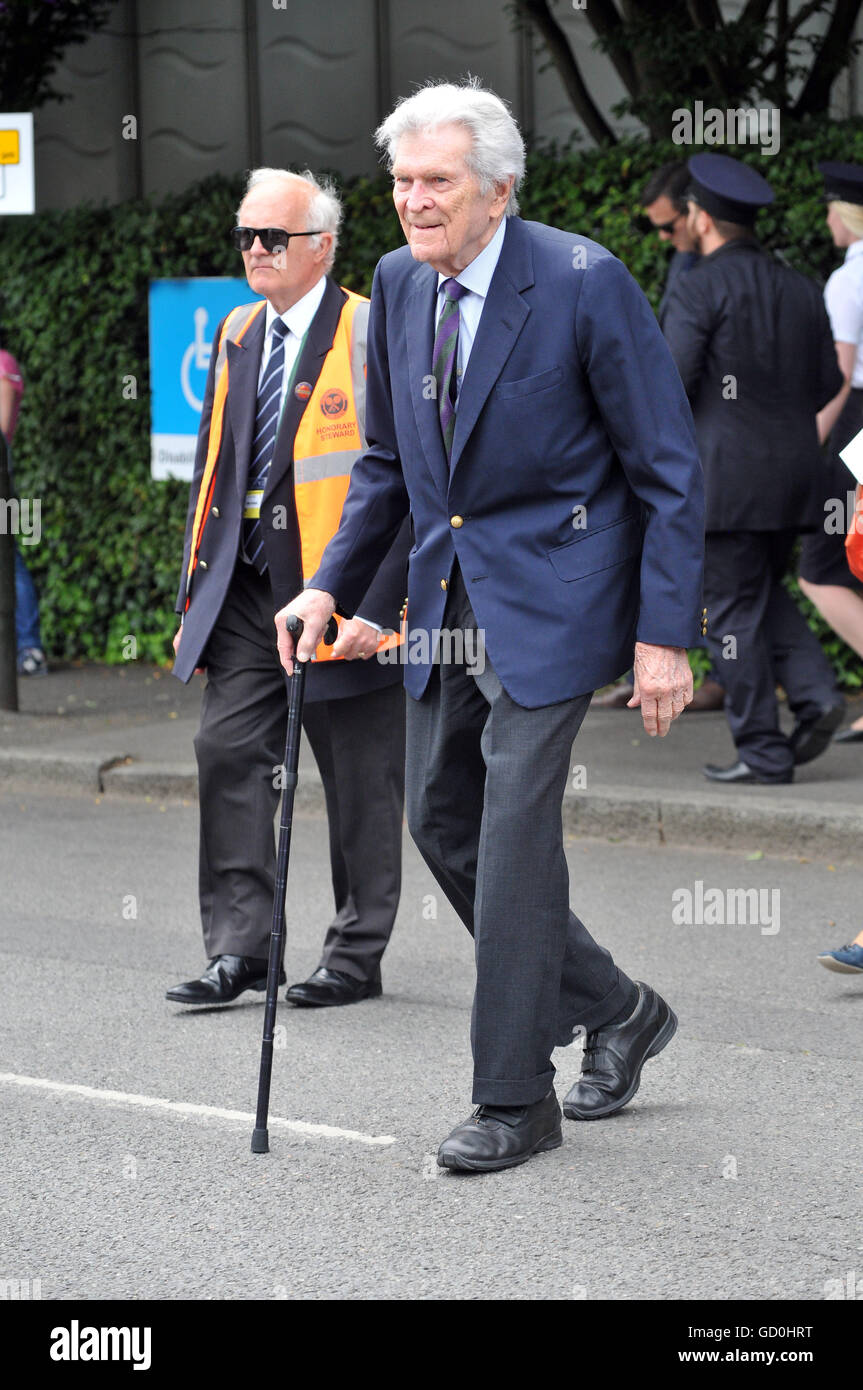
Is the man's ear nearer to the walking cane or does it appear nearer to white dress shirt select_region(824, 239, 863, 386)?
the walking cane

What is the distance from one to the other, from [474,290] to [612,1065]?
1619 millimetres

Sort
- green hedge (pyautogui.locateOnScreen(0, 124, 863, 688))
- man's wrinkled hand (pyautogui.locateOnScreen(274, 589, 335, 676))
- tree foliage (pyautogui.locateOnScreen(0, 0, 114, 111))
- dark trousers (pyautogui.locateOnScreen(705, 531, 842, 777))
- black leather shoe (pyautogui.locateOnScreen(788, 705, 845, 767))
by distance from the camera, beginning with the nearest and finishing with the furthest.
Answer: man's wrinkled hand (pyautogui.locateOnScreen(274, 589, 335, 676))
dark trousers (pyautogui.locateOnScreen(705, 531, 842, 777))
black leather shoe (pyautogui.locateOnScreen(788, 705, 845, 767))
green hedge (pyautogui.locateOnScreen(0, 124, 863, 688))
tree foliage (pyautogui.locateOnScreen(0, 0, 114, 111))

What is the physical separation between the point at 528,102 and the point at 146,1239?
11.7 m

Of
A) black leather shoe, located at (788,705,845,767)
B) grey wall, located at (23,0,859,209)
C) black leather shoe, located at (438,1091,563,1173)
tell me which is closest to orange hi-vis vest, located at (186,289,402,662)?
black leather shoe, located at (438,1091,563,1173)

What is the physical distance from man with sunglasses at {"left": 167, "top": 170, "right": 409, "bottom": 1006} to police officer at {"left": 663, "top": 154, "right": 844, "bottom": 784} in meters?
2.49

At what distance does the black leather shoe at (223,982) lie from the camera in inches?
210

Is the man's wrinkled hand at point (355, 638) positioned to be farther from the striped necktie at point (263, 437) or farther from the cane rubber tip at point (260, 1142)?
the cane rubber tip at point (260, 1142)

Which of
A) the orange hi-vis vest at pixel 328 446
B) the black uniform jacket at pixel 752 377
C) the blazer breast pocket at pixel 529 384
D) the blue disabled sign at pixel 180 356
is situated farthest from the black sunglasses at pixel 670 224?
the blazer breast pocket at pixel 529 384

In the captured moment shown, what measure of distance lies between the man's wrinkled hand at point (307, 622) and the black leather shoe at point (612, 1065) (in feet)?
3.29

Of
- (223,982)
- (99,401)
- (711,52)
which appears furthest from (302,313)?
(99,401)

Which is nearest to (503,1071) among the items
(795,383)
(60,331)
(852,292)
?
(795,383)

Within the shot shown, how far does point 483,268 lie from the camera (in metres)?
4.02

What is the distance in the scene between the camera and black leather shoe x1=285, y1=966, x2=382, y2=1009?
5383 mm

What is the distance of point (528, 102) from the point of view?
560 inches
